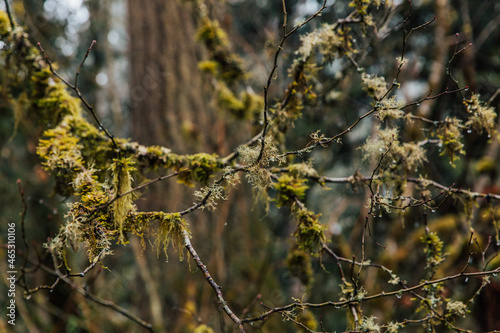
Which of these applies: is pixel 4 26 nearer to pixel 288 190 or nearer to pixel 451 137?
pixel 288 190

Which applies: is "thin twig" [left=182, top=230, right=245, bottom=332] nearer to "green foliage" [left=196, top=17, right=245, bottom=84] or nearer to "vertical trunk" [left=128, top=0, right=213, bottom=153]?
"green foliage" [left=196, top=17, right=245, bottom=84]

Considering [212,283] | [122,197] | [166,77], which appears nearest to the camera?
[212,283]

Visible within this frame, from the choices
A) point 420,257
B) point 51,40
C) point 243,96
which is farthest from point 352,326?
point 51,40

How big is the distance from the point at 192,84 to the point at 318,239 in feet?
9.95

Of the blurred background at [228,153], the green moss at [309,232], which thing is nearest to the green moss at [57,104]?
the blurred background at [228,153]

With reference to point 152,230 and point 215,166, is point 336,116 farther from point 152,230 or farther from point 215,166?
point 152,230

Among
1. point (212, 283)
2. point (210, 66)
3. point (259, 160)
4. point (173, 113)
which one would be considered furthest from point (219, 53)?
point (212, 283)

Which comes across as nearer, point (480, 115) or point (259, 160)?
point (259, 160)

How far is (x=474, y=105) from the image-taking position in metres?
1.78

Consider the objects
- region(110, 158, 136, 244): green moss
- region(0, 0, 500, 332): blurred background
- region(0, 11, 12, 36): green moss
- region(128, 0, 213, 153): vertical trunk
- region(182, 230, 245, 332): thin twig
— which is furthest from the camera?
region(128, 0, 213, 153): vertical trunk

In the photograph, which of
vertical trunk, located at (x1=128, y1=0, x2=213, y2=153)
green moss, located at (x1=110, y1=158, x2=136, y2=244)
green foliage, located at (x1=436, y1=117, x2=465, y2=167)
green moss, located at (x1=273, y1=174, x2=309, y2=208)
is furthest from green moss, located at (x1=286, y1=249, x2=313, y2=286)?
vertical trunk, located at (x1=128, y1=0, x2=213, y2=153)

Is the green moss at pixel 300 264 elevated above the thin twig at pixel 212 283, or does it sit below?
above

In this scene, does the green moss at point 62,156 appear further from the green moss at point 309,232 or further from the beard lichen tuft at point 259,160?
the green moss at point 309,232

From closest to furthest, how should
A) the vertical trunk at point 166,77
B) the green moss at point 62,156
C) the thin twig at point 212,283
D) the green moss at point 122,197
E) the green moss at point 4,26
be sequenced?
the thin twig at point 212,283, the green moss at point 122,197, the green moss at point 62,156, the green moss at point 4,26, the vertical trunk at point 166,77
